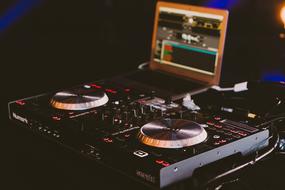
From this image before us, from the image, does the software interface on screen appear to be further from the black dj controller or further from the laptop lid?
the black dj controller

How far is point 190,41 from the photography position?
7.06 feet

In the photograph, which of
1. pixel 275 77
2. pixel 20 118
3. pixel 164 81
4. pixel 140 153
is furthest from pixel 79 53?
pixel 140 153

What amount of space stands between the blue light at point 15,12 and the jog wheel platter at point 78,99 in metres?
1.16

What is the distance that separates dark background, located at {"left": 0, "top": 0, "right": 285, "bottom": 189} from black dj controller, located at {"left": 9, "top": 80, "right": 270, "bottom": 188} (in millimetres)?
79

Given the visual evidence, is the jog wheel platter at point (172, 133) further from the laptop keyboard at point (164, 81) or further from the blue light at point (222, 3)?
the blue light at point (222, 3)

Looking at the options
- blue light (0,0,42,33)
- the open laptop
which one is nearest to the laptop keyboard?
the open laptop

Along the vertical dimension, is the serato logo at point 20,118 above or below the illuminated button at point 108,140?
below

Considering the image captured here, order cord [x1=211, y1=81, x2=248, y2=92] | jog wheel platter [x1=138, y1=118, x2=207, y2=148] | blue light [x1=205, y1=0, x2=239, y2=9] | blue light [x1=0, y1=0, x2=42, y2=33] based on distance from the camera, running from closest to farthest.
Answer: jog wheel platter [x1=138, y1=118, x2=207, y2=148] < cord [x1=211, y1=81, x2=248, y2=92] < blue light [x1=205, y1=0, x2=239, y2=9] < blue light [x1=0, y1=0, x2=42, y2=33]

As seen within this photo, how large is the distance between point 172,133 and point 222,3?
1155mm

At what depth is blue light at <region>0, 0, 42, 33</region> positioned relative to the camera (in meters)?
2.86

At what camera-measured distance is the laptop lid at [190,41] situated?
6.73 feet

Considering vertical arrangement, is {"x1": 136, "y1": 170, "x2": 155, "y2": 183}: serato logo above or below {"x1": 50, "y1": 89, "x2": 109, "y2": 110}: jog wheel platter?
below

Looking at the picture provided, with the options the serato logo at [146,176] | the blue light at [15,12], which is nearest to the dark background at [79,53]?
the blue light at [15,12]

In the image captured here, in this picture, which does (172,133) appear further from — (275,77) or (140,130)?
(275,77)
